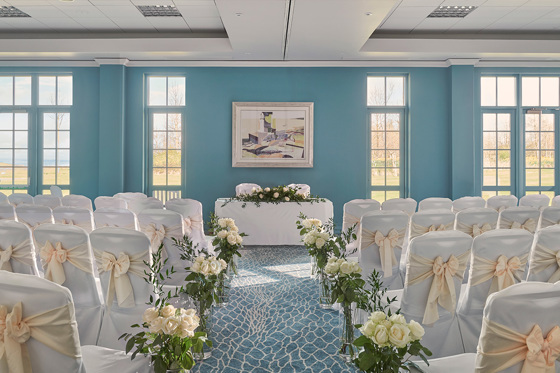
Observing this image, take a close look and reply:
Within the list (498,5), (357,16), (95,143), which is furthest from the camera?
(95,143)

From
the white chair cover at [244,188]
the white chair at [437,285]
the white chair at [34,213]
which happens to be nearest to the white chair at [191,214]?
the white chair at [34,213]

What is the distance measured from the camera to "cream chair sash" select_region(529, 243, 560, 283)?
2.38 m

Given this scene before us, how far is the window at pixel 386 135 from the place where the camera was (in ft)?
28.0

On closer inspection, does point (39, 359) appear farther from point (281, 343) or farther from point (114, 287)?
point (281, 343)

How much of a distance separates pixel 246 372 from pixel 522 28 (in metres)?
8.13

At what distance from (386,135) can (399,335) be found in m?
7.68

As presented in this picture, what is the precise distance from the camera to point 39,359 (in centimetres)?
125

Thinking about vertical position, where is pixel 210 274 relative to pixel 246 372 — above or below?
above

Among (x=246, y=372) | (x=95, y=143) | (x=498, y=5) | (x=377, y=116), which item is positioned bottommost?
(x=246, y=372)

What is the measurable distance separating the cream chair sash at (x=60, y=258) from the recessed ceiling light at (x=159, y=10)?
5163 mm

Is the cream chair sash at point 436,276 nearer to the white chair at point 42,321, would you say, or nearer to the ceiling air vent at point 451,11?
the white chair at point 42,321

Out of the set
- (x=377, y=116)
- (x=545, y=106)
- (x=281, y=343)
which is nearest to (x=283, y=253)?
(x=281, y=343)

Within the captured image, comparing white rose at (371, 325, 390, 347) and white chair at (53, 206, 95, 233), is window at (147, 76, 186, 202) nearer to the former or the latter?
white chair at (53, 206, 95, 233)

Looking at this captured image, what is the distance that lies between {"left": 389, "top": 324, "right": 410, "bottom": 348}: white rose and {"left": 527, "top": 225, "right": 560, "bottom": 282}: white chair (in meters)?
1.56
